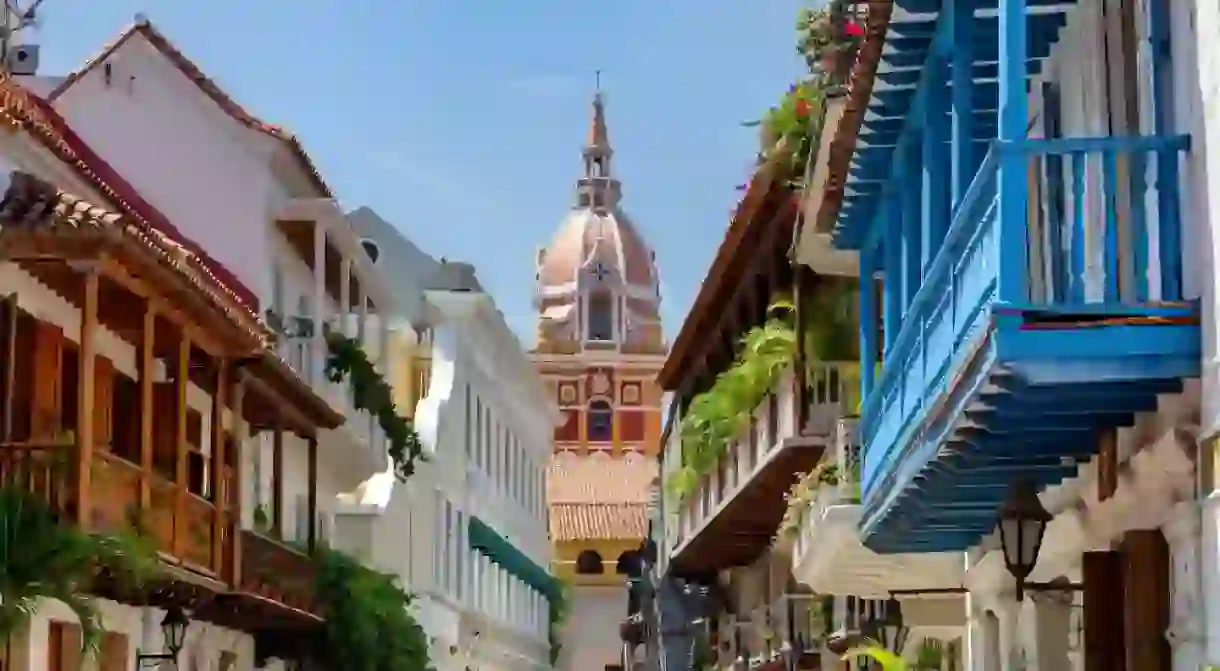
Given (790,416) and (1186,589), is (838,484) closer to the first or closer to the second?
(790,416)

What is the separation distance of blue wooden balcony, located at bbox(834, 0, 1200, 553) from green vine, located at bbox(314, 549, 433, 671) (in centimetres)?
1398

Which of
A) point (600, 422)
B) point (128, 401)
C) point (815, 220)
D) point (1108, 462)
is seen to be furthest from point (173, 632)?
point (600, 422)

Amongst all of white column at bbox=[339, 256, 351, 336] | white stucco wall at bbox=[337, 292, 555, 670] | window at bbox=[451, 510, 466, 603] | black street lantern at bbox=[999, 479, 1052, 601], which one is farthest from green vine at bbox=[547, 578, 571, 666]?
black street lantern at bbox=[999, 479, 1052, 601]

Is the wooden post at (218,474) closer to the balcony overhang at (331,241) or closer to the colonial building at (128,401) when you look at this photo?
the colonial building at (128,401)

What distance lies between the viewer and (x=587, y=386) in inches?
4026

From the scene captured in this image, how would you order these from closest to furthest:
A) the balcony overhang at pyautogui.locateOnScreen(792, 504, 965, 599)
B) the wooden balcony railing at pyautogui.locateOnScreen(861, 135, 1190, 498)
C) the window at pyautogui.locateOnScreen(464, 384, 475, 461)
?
the wooden balcony railing at pyautogui.locateOnScreen(861, 135, 1190, 498) → the balcony overhang at pyautogui.locateOnScreen(792, 504, 965, 599) → the window at pyautogui.locateOnScreen(464, 384, 475, 461)

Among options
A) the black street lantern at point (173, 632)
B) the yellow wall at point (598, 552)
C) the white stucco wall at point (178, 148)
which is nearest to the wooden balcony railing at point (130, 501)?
the black street lantern at point (173, 632)

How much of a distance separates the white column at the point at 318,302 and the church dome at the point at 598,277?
73.2 metres

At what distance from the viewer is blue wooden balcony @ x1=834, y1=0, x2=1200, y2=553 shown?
29.7 ft

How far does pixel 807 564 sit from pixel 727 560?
18.4 meters

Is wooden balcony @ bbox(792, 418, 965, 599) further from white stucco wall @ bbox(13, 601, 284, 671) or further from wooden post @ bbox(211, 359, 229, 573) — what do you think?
white stucco wall @ bbox(13, 601, 284, 671)

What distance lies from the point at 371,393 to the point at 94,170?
8014mm

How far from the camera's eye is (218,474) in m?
20.8

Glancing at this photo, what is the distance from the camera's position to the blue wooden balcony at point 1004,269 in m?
9.05
